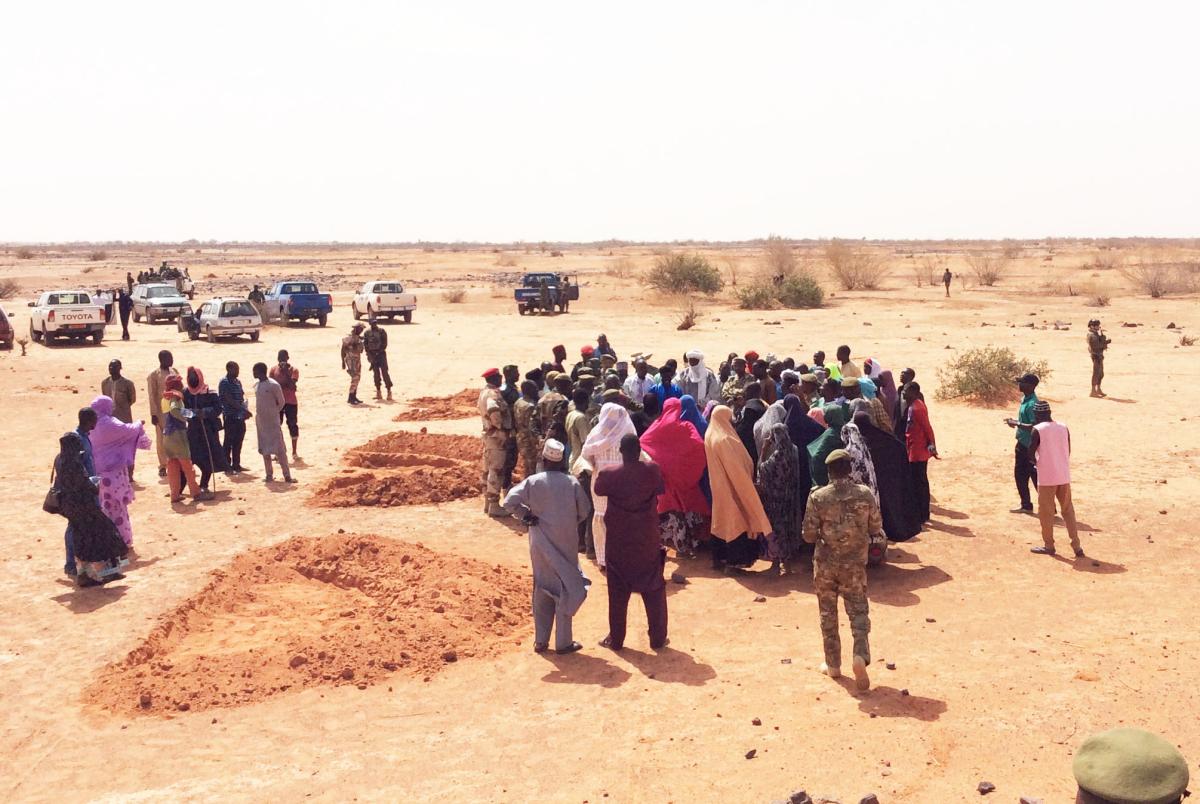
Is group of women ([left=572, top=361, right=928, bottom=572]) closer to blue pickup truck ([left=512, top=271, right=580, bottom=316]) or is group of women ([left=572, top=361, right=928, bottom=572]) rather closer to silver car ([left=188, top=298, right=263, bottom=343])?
silver car ([left=188, top=298, right=263, bottom=343])

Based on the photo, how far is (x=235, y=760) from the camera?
19.7 feet

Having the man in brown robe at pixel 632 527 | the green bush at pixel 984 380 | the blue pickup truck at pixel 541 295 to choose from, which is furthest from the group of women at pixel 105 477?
the blue pickup truck at pixel 541 295

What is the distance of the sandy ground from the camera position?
5.69 meters

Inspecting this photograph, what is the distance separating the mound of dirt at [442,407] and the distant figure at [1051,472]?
Answer: 9.22 meters

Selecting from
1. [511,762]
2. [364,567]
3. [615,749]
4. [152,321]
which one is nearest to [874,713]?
[615,749]

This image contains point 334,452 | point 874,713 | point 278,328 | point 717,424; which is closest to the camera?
point 874,713

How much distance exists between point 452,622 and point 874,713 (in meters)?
3.28

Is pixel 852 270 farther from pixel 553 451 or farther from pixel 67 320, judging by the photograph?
pixel 553 451

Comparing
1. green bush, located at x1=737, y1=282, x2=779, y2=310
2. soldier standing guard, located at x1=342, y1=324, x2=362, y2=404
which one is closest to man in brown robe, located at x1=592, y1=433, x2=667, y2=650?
soldier standing guard, located at x1=342, y1=324, x2=362, y2=404

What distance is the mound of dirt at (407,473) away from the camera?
1211 cm

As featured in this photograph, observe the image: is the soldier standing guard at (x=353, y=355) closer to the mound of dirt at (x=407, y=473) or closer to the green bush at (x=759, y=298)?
the mound of dirt at (x=407, y=473)

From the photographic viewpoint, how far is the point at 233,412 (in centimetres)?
1284

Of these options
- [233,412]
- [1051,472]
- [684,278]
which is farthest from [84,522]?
[684,278]

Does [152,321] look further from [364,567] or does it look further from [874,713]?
[874,713]
